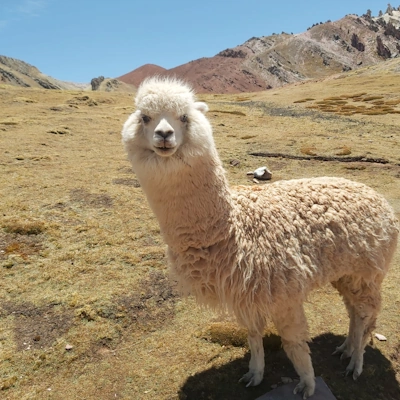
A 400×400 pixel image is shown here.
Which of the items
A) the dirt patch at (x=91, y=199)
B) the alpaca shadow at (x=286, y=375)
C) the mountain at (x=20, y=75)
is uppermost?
the mountain at (x=20, y=75)

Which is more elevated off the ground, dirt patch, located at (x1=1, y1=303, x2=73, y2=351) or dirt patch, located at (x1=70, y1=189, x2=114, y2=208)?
dirt patch, located at (x1=70, y1=189, x2=114, y2=208)

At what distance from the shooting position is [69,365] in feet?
16.3

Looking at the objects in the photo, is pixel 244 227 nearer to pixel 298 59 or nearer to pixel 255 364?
pixel 255 364

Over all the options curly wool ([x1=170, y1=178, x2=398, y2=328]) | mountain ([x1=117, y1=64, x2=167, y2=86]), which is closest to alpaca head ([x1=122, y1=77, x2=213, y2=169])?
curly wool ([x1=170, y1=178, x2=398, y2=328])

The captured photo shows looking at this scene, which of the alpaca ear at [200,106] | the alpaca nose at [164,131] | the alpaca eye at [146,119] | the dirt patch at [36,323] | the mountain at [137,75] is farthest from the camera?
the mountain at [137,75]

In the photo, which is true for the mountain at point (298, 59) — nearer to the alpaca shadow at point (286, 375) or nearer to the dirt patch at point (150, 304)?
the dirt patch at point (150, 304)

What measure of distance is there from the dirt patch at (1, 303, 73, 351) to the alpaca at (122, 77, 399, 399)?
8.10 ft

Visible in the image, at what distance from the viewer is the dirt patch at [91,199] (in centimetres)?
984

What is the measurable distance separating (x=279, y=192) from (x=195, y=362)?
8.51 ft

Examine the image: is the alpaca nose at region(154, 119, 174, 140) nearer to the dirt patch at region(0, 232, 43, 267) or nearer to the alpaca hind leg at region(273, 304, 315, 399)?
the alpaca hind leg at region(273, 304, 315, 399)

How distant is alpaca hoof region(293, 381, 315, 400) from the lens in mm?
4199

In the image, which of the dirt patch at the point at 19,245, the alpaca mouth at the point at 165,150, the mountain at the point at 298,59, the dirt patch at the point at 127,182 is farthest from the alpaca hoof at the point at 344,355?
the mountain at the point at 298,59

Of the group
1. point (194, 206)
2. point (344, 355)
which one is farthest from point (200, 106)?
point (344, 355)

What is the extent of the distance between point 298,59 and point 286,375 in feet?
630
